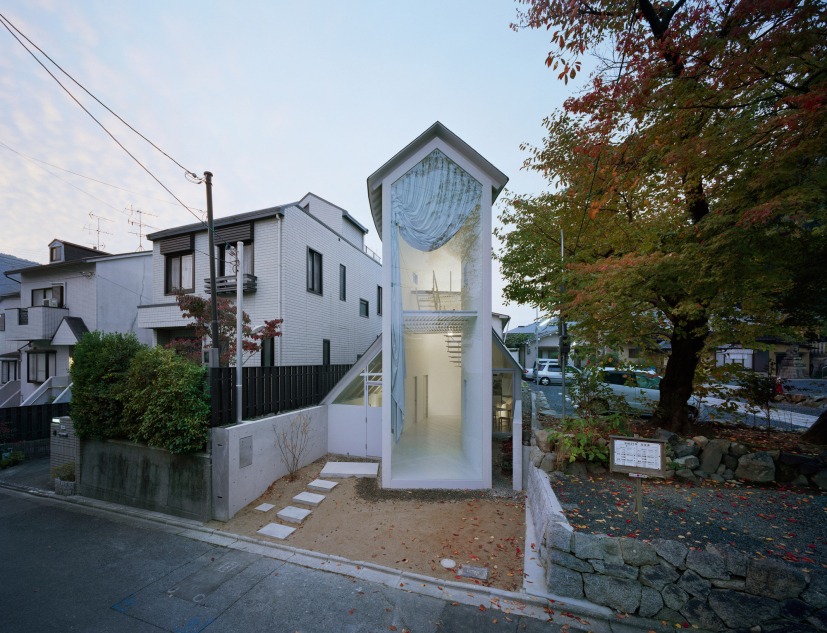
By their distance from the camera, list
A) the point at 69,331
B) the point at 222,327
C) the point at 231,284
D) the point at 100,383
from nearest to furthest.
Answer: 1. the point at 100,383
2. the point at 222,327
3. the point at 231,284
4. the point at 69,331

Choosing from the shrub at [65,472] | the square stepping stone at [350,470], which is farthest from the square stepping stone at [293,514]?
the shrub at [65,472]

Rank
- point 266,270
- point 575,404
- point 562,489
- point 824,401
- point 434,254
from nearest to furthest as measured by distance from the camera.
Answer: point 562,489, point 575,404, point 434,254, point 266,270, point 824,401

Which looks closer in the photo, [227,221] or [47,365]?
[227,221]

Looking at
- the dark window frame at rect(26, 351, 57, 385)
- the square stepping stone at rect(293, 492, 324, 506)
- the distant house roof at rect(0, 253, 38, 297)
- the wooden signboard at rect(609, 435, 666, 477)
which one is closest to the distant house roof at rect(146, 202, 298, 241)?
the square stepping stone at rect(293, 492, 324, 506)

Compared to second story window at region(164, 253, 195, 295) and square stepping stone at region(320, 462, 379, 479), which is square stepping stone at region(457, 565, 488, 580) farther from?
second story window at region(164, 253, 195, 295)

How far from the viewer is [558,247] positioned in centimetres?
916

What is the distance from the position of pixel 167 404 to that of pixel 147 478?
161 centimetres

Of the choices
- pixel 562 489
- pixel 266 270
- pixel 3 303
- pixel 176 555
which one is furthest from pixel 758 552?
pixel 3 303

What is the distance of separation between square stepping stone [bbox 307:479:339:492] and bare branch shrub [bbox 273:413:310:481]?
60 centimetres

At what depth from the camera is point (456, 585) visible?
394 cm

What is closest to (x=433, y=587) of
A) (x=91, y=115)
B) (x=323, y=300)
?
(x=91, y=115)

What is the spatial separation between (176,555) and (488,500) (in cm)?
501

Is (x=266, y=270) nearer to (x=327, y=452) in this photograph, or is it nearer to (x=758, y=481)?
(x=327, y=452)

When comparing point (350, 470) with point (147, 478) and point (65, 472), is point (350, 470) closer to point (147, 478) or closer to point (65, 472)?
point (147, 478)
